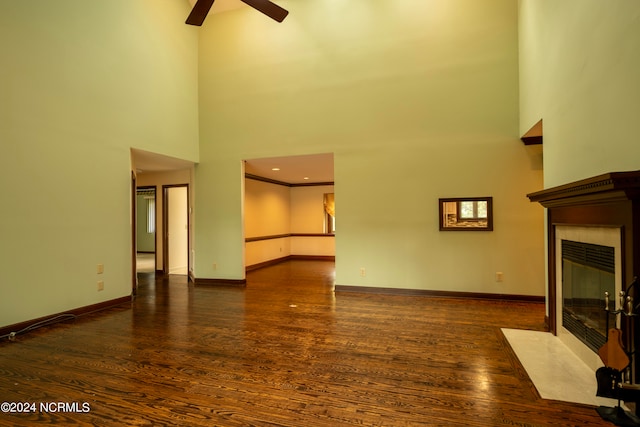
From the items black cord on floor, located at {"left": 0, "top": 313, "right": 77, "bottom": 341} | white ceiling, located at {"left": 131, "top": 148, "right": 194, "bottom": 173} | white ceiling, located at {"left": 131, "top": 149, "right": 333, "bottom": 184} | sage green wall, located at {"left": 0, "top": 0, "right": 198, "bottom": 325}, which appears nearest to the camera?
black cord on floor, located at {"left": 0, "top": 313, "right": 77, "bottom": 341}

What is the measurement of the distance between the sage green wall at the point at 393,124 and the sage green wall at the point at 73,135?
4.49 ft

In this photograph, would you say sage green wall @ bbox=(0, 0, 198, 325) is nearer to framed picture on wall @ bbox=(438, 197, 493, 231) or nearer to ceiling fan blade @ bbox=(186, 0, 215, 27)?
ceiling fan blade @ bbox=(186, 0, 215, 27)

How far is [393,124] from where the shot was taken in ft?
17.6

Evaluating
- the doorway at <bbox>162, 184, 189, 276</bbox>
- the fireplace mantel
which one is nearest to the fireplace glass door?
the fireplace mantel

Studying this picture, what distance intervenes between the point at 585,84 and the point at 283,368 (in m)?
3.44

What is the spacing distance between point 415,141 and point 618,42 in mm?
3098

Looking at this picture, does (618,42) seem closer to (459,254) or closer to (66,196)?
(459,254)

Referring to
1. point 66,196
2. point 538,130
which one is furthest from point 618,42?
point 66,196

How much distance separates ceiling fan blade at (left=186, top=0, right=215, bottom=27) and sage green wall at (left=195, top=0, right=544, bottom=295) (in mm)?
2079

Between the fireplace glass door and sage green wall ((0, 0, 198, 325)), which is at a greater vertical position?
sage green wall ((0, 0, 198, 325))

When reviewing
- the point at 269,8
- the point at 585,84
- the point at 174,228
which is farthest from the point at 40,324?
the point at 585,84

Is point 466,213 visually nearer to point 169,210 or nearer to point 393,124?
point 393,124

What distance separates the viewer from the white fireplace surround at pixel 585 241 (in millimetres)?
2314

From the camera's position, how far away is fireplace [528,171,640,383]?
2084 millimetres
